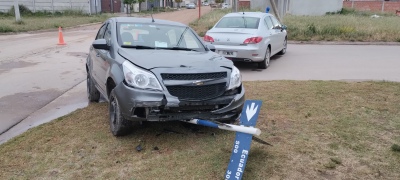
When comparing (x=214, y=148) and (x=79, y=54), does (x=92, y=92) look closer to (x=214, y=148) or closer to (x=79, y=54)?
(x=214, y=148)

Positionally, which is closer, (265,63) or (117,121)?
(117,121)

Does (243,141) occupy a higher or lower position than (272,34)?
lower

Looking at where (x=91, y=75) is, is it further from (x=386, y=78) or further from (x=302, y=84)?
(x=386, y=78)

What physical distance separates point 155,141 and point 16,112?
3079mm

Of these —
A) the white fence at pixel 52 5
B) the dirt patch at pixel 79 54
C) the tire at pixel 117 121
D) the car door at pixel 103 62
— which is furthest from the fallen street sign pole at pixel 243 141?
the white fence at pixel 52 5

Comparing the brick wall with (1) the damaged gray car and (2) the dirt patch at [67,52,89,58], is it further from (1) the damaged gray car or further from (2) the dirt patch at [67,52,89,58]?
(1) the damaged gray car

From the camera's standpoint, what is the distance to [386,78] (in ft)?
29.3

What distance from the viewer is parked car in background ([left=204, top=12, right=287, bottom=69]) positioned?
9.55 m

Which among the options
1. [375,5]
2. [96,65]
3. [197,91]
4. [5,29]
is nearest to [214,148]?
[197,91]

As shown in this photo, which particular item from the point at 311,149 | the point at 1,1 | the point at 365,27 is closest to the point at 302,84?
the point at 311,149

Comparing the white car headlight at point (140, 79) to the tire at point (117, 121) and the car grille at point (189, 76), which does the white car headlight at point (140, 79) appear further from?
the tire at point (117, 121)

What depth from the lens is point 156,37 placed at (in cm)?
564

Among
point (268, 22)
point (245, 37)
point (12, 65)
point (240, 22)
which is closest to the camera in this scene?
point (245, 37)

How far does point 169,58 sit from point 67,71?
6.13m
